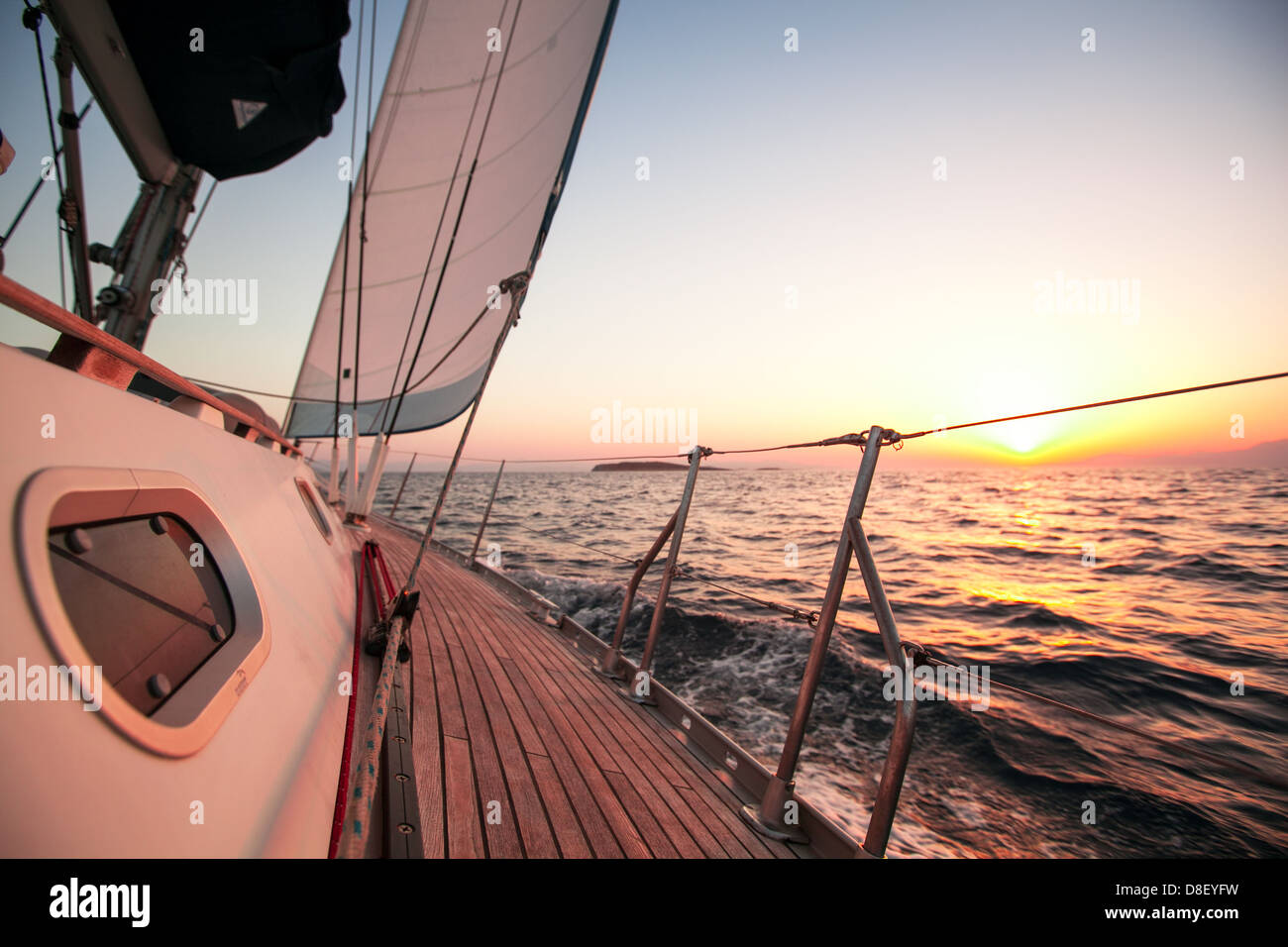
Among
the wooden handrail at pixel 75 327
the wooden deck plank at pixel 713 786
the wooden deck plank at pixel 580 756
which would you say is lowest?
the wooden deck plank at pixel 713 786

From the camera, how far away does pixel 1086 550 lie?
13.2 m

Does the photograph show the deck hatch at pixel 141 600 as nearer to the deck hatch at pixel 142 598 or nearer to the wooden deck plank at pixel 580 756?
the deck hatch at pixel 142 598

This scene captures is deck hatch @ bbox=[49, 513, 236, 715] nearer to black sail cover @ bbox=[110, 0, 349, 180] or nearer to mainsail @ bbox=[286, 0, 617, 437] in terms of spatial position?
black sail cover @ bbox=[110, 0, 349, 180]

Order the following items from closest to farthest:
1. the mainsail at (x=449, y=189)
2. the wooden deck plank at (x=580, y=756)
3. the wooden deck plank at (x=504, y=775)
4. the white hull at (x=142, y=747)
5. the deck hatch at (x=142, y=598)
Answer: the white hull at (x=142, y=747) < the deck hatch at (x=142, y=598) < the wooden deck plank at (x=504, y=775) < the wooden deck plank at (x=580, y=756) < the mainsail at (x=449, y=189)

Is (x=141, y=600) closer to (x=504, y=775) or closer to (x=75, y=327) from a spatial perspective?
(x=75, y=327)

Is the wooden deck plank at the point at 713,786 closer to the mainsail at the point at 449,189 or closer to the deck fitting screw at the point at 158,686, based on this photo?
the deck fitting screw at the point at 158,686

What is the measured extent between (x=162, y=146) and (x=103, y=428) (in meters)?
4.34

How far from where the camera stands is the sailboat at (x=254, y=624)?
0.81 metres

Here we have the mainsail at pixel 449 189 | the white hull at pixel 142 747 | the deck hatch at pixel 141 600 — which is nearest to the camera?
the white hull at pixel 142 747

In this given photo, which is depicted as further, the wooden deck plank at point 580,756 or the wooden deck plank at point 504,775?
the wooden deck plank at point 580,756

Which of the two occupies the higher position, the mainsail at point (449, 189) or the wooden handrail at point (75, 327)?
the mainsail at point (449, 189)

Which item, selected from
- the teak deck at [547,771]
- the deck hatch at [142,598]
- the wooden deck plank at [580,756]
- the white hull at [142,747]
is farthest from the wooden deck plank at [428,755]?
the deck hatch at [142,598]
